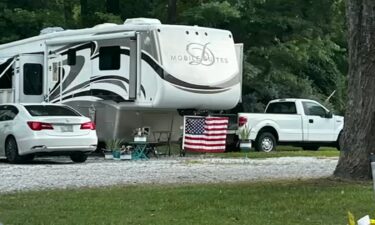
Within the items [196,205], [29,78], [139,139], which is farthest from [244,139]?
[196,205]

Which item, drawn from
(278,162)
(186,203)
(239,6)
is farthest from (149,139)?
(186,203)

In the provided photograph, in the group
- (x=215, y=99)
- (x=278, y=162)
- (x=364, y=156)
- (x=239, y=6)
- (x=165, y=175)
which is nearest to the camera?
(x=364, y=156)

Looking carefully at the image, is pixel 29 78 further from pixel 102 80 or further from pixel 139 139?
pixel 139 139

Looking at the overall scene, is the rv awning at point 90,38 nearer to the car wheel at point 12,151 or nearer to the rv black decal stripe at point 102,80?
the rv black decal stripe at point 102,80

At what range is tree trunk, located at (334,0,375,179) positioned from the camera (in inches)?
440

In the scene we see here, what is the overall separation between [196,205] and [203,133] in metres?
10.2

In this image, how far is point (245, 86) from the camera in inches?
1072

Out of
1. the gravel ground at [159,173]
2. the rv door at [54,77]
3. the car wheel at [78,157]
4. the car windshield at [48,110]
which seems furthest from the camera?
the rv door at [54,77]

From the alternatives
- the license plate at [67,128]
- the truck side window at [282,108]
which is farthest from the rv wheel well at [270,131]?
the license plate at [67,128]

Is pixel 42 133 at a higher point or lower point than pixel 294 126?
higher

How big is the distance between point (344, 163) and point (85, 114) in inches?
382

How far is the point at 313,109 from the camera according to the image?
930 inches

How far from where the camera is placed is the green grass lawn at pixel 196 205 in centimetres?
809

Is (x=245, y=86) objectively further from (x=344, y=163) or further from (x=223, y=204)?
(x=223, y=204)
